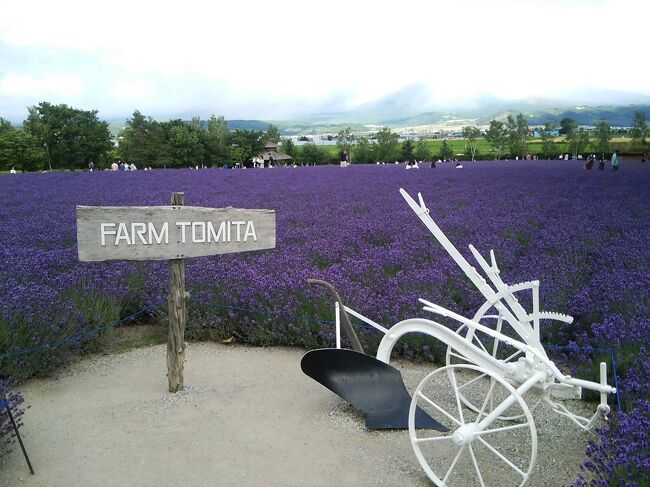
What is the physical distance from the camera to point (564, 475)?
258 centimetres

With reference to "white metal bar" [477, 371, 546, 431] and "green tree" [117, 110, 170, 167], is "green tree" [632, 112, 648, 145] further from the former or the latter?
"white metal bar" [477, 371, 546, 431]

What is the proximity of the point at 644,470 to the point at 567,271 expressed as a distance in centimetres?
346

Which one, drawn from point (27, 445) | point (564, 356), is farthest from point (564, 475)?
point (27, 445)

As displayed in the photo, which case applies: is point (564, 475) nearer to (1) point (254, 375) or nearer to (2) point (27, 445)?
(1) point (254, 375)

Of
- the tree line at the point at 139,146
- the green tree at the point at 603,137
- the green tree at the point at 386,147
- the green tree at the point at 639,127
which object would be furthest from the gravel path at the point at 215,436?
the green tree at the point at 603,137

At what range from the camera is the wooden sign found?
10.3ft

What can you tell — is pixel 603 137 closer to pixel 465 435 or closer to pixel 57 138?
pixel 57 138

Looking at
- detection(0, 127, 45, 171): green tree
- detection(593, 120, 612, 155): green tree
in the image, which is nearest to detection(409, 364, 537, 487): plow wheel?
detection(0, 127, 45, 171): green tree

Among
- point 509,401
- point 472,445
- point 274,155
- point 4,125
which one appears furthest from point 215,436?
point 4,125

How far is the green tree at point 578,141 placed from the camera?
68.5m

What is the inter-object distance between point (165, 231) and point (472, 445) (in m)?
2.21

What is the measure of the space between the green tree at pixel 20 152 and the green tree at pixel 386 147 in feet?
122

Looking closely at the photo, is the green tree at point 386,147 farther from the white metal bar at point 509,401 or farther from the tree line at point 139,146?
the white metal bar at point 509,401

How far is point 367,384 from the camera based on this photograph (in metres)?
3.17
